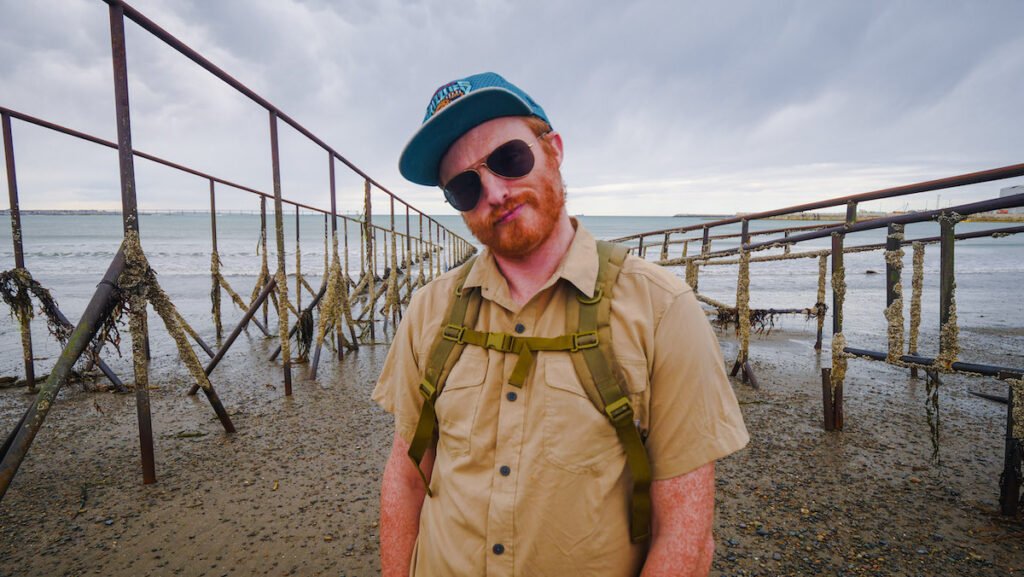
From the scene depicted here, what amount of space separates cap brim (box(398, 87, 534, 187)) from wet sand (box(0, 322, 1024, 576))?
7.17 feet

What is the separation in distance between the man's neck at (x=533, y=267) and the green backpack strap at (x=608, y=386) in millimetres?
185

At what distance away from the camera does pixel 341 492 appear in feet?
10.2

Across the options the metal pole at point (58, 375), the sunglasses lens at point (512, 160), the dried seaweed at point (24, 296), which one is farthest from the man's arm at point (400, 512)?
the dried seaweed at point (24, 296)

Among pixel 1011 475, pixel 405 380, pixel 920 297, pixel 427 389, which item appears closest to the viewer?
pixel 427 389

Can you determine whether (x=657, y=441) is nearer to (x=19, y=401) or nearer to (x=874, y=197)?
(x=874, y=197)

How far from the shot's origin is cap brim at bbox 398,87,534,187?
1.46 metres

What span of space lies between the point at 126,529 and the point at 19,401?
11.8 ft

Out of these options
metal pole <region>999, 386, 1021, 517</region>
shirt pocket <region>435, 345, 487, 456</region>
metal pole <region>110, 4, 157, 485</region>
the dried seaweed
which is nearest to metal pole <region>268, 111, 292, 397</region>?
metal pole <region>110, 4, 157, 485</region>

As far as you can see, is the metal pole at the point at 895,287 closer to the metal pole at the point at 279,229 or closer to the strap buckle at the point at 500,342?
the strap buckle at the point at 500,342

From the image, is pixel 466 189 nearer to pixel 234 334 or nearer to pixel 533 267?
pixel 533 267

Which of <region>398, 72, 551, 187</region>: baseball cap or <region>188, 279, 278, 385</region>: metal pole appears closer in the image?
<region>398, 72, 551, 187</region>: baseball cap

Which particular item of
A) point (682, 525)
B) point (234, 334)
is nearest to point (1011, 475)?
point (682, 525)

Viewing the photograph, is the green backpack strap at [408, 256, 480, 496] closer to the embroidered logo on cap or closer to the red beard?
the red beard

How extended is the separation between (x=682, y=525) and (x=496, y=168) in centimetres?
120
